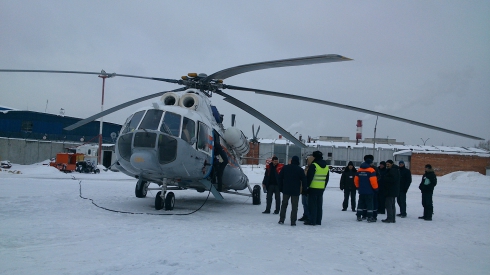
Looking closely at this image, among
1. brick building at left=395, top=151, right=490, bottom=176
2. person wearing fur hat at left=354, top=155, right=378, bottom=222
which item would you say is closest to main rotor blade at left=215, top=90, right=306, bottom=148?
person wearing fur hat at left=354, top=155, right=378, bottom=222

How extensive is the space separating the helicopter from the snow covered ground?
3.50 ft

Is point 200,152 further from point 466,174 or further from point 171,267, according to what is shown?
point 466,174

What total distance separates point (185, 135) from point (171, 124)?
0.47 m

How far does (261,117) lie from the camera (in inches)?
436

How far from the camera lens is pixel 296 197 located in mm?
8695

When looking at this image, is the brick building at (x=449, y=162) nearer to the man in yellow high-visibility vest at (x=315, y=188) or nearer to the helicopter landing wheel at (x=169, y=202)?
the man in yellow high-visibility vest at (x=315, y=188)

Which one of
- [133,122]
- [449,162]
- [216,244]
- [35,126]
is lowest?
[216,244]

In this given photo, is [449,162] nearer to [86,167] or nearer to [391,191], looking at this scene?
[86,167]

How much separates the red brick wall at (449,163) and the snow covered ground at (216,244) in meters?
41.8

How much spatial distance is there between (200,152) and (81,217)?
3.44 metres

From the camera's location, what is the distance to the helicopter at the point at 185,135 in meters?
9.12

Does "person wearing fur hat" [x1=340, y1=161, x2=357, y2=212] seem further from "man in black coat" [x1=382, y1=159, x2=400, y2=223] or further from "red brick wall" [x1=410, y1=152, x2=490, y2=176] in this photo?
"red brick wall" [x1=410, y1=152, x2=490, y2=176]

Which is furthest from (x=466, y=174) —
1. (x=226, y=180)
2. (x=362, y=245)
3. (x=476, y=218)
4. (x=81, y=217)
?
(x=81, y=217)

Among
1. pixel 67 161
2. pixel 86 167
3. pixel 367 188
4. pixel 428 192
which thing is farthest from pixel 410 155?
pixel 367 188
